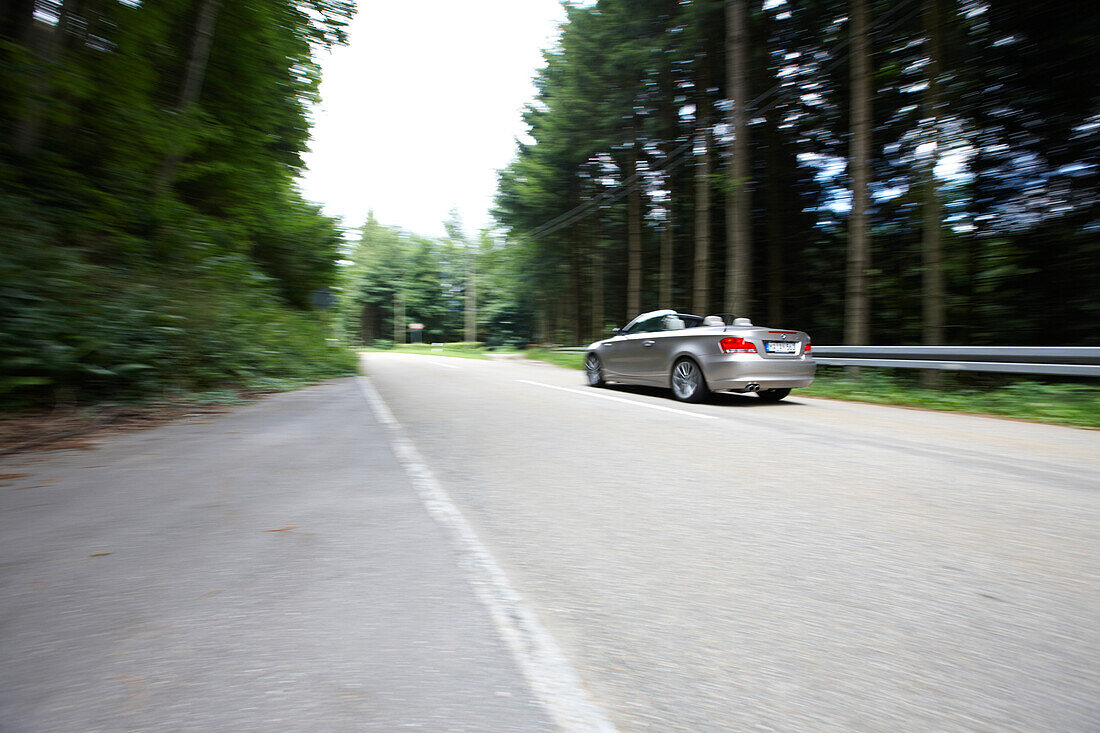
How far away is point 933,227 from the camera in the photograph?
1188cm

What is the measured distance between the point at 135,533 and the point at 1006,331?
14438 mm

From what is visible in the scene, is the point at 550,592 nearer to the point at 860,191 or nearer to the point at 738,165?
the point at 860,191

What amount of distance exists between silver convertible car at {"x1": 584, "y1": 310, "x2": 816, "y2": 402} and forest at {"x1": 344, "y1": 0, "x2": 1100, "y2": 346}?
4.61 meters

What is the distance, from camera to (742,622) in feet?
6.91

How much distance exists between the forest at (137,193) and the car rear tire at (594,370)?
261 inches

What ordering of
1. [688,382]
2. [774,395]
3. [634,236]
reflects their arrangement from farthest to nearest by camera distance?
[634,236]
[774,395]
[688,382]

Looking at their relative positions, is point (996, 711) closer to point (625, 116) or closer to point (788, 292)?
point (788, 292)

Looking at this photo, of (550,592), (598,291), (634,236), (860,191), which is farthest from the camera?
(598,291)

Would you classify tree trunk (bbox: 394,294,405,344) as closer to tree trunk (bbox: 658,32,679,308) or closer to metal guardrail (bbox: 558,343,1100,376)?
tree trunk (bbox: 658,32,679,308)

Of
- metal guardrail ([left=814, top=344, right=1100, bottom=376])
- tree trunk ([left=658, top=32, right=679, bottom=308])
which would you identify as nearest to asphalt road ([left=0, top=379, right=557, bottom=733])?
metal guardrail ([left=814, top=344, right=1100, bottom=376])

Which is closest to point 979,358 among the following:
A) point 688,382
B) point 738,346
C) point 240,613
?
point 738,346

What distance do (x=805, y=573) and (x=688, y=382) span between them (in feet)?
24.1

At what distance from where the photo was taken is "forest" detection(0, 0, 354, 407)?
23.1 feet

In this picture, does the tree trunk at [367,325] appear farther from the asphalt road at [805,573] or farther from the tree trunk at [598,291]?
the asphalt road at [805,573]
